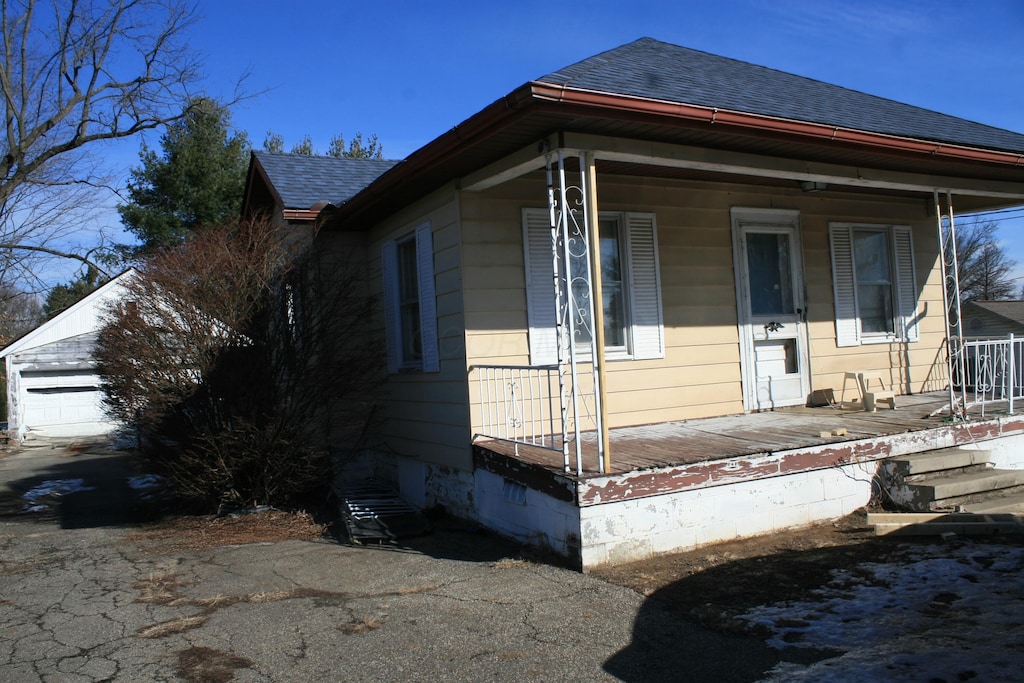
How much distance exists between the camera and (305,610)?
192 inches

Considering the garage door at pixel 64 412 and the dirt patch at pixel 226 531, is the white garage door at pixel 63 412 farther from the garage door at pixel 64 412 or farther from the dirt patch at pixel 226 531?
the dirt patch at pixel 226 531

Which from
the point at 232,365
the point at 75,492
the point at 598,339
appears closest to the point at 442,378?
the point at 232,365

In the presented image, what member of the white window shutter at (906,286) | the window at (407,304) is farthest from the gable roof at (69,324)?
the white window shutter at (906,286)

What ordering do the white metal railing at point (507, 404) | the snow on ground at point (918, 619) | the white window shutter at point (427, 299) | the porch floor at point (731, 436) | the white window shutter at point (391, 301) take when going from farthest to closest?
the white window shutter at point (391, 301)
the white window shutter at point (427, 299)
the white metal railing at point (507, 404)
the porch floor at point (731, 436)
the snow on ground at point (918, 619)

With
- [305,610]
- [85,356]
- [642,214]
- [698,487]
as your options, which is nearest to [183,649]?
[305,610]

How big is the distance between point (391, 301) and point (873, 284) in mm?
5650

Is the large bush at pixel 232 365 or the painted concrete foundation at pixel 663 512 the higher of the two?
the large bush at pixel 232 365

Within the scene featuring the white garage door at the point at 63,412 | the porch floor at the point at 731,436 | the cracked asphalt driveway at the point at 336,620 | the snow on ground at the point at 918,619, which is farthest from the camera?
the white garage door at the point at 63,412

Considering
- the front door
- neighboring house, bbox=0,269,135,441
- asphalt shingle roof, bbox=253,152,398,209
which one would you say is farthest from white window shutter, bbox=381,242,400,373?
neighboring house, bbox=0,269,135,441

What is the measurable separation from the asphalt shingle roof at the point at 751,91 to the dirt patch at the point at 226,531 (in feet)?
15.2

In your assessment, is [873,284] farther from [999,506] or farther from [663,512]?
[663,512]

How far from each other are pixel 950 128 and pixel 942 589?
20.2ft

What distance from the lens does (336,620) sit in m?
4.66

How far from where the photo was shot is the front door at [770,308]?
8.38m
